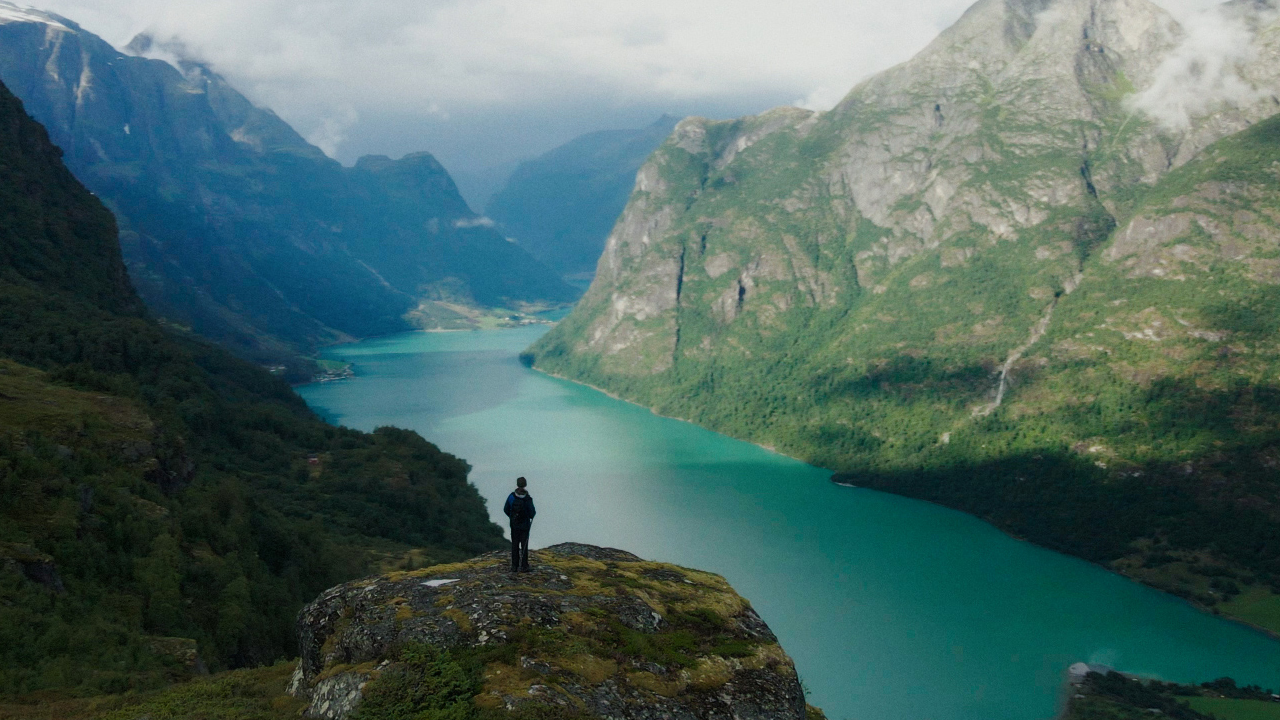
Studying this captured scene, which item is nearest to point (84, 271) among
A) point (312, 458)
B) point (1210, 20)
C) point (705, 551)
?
point (312, 458)

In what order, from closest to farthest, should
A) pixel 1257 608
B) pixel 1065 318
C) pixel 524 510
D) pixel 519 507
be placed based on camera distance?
A: pixel 524 510, pixel 519 507, pixel 1257 608, pixel 1065 318

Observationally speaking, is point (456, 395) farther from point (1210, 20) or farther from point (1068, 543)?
point (1210, 20)

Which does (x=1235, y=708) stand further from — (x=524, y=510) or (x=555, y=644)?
(x=555, y=644)

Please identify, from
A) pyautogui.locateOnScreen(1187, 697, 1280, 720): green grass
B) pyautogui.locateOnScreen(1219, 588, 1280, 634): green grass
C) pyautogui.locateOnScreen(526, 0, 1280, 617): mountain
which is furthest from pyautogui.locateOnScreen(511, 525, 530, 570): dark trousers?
pyautogui.locateOnScreen(526, 0, 1280, 617): mountain

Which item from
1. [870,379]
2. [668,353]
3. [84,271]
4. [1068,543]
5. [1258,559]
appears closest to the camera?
[84,271]

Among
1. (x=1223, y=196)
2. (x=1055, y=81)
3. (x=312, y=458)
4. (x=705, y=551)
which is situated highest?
(x=1055, y=81)

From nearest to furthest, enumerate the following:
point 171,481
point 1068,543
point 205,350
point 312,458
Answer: point 171,481
point 312,458
point 1068,543
point 205,350

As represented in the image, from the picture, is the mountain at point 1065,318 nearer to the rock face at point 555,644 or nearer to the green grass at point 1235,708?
the green grass at point 1235,708

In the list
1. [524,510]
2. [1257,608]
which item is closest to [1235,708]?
[1257,608]

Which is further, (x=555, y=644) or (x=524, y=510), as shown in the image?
(x=524, y=510)
